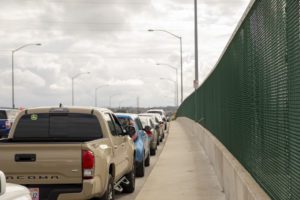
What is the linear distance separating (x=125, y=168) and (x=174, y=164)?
665 cm

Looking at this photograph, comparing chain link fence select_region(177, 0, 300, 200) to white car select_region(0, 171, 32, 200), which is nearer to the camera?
white car select_region(0, 171, 32, 200)

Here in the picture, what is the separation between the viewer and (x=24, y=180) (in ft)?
26.2

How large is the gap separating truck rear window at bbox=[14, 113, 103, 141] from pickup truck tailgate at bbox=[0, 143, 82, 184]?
4.97 feet

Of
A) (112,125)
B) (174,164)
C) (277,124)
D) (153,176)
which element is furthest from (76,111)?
(174,164)

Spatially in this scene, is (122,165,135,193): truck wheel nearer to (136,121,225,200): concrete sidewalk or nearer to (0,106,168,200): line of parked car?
(136,121,225,200): concrete sidewalk

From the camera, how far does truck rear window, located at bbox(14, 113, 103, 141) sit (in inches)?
372

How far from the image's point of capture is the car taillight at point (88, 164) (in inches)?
307

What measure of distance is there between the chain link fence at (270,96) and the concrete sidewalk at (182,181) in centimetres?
171

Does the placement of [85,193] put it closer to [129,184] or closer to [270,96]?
[270,96]

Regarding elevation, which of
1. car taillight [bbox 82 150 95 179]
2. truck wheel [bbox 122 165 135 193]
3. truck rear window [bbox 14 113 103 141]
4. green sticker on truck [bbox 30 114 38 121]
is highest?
green sticker on truck [bbox 30 114 38 121]

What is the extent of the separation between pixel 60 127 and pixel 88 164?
1852 millimetres

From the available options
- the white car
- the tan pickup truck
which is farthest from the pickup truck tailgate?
the white car

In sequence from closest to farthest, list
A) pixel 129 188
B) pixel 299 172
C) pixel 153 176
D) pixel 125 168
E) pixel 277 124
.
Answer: pixel 299 172, pixel 277 124, pixel 125 168, pixel 129 188, pixel 153 176

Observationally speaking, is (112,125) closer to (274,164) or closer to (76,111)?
(76,111)
